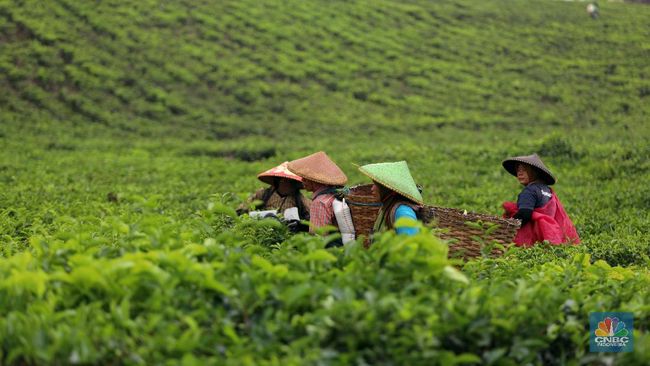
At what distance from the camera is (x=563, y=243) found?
7211mm

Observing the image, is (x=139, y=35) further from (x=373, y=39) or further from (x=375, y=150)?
(x=375, y=150)

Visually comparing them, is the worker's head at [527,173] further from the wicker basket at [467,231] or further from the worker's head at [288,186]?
the worker's head at [288,186]

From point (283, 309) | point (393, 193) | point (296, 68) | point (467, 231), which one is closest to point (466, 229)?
point (467, 231)

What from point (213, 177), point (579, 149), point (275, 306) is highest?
point (275, 306)

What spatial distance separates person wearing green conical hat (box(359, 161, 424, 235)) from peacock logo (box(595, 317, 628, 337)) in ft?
5.52

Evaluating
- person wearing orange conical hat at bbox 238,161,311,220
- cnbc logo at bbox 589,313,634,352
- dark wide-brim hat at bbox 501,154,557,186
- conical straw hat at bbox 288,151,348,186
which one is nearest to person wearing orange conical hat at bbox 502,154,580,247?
dark wide-brim hat at bbox 501,154,557,186

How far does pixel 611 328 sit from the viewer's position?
3709 mm

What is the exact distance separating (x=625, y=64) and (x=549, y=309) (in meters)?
24.3

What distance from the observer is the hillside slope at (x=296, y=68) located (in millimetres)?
21469

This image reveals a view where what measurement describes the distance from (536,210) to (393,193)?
245cm

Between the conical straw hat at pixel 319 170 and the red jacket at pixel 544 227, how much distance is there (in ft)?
6.93

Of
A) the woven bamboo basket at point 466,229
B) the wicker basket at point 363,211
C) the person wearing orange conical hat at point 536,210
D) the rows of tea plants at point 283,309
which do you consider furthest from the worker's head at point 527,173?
the rows of tea plants at point 283,309

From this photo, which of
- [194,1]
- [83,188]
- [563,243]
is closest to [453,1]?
[194,1]

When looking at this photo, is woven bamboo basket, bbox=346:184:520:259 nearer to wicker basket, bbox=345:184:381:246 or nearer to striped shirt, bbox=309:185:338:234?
wicker basket, bbox=345:184:381:246
